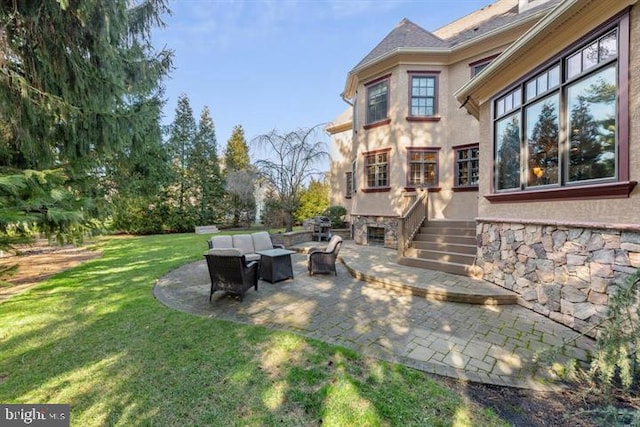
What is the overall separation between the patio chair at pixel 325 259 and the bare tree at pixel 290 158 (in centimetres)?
633

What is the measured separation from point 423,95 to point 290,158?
21.7 ft

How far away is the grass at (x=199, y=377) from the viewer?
238 cm

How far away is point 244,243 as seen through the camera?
24.3 feet

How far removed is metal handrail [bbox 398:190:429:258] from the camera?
7734 mm

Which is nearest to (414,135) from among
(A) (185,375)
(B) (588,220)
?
(B) (588,220)

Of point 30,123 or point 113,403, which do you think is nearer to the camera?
point 113,403

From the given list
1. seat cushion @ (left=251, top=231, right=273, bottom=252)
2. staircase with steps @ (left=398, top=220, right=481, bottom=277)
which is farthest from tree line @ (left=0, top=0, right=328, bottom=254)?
staircase with steps @ (left=398, top=220, right=481, bottom=277)

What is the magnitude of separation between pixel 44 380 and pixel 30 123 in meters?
3.77

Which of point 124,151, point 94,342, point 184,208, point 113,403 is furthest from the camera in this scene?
point 184,208

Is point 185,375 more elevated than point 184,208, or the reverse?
point 184,208

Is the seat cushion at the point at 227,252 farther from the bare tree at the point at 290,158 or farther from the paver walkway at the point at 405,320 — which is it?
the bare tree at the point at 290,158

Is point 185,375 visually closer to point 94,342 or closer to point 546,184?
point 94,342

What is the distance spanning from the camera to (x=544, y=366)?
308 cm

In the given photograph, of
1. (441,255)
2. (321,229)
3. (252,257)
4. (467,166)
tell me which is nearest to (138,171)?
(252,257)
